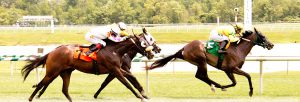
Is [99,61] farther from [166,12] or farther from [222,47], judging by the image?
[166,12]

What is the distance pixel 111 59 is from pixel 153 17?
55.1 m

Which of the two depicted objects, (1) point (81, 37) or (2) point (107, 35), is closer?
(2) point (107, 35)

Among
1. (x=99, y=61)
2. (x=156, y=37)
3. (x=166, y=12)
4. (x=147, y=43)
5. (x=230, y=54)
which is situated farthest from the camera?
(x=166, y=12)

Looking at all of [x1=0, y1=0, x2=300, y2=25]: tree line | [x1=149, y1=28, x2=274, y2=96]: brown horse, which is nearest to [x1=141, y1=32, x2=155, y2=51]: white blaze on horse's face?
[x1=149, y1=28, x2=274, y2=96]: brown horse

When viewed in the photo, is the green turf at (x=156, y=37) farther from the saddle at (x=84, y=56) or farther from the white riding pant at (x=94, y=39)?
the saddle at (x=84, y=56)

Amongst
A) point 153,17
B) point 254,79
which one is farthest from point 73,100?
A: point 153,17

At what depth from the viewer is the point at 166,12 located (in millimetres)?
Result: 65750

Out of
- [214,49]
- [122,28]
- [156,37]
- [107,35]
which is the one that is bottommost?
[156,37]

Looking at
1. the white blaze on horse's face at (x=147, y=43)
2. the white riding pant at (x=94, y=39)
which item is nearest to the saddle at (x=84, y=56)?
the white riding pant at (x=94, y=39)

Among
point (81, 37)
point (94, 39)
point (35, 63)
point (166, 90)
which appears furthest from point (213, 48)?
point (81, 37)

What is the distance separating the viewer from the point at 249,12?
29891mm

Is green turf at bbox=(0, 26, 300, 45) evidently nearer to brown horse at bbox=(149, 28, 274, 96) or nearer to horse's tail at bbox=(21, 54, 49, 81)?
brown horse at bbox=(149, 28, 274, 96)

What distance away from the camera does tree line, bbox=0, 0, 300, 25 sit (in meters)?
63.5

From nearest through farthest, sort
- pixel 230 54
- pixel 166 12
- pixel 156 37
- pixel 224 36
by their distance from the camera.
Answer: pixel 230 54
pixel 224 36
pixel 156 37
pixel 166 12
